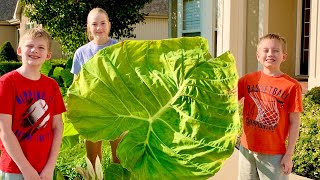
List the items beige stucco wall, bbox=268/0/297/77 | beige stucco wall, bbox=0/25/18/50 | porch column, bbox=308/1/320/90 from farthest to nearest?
beige stucco wall, bbox=0/25/18/50 → beige stucco wall, bbox=268/0/297/77 → porch column, bbox=308/1/320/90

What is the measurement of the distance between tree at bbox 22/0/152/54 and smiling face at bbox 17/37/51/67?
13.0 meters

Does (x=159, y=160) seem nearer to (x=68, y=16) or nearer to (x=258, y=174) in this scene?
(x=258, y=174)

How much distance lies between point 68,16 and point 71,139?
515 inches

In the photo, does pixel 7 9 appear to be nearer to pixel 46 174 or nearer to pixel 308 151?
pixel 308 151

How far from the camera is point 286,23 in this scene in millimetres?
11945

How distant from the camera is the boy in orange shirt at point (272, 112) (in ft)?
9.73

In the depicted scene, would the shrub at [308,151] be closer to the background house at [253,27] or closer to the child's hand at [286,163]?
the child's hand at [286,163]

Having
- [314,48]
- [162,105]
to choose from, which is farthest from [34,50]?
[314,48]

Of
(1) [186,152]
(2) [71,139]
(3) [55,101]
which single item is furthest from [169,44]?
(2) [71,139]

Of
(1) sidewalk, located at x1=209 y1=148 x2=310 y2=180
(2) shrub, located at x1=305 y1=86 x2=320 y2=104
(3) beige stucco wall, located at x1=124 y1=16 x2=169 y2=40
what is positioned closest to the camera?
(1) sidewalk, located at x1=209 y1=148 x2=310 y2=180

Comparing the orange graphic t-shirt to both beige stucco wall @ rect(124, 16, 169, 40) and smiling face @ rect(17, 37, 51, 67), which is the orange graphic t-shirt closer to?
smiling face @ rect(17, 37, 51, 67)

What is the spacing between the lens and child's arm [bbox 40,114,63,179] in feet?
7.98

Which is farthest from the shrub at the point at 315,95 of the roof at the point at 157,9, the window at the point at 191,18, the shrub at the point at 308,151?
the roof at the point at 157,9

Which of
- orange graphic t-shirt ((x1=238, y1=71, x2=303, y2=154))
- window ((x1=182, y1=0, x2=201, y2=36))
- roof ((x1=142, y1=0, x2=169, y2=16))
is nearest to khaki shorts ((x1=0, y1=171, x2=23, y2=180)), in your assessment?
orange graphic t-shirt ((x1=238, y1=71, x2=303, y2=154))
